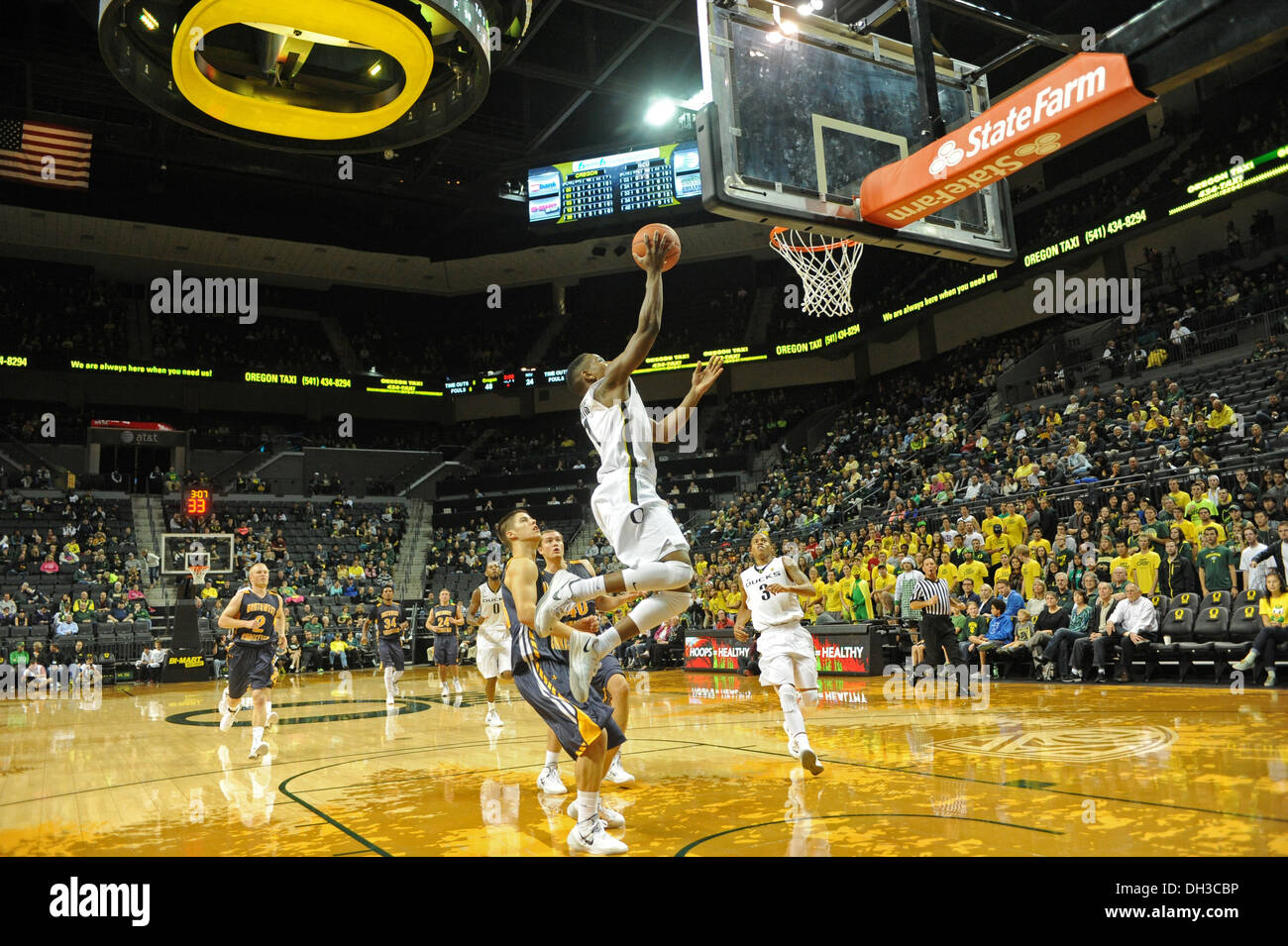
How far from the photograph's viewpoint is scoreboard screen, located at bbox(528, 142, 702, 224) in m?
26.5

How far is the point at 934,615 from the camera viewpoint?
1238 cm

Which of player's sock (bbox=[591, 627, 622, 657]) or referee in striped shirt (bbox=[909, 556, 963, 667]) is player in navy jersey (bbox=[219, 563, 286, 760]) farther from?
referee in striped shirt (bbox=[909, 556, 963, 667])

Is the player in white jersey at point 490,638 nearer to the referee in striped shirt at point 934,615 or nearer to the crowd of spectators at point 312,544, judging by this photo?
the referee in striped shirt at point 934,615

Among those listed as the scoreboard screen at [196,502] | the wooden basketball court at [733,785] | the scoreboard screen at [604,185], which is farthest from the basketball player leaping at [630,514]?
the scoreboard screen at [196,502]

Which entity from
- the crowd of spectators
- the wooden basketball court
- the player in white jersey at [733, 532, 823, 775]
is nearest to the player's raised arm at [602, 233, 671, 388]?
the wooden basketball court

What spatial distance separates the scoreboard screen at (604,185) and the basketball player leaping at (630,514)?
2279 cm

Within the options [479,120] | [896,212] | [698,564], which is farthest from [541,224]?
[896,212]

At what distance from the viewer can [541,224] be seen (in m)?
27.1

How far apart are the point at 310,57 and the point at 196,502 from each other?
69.2 feet

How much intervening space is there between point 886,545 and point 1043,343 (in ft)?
37.9

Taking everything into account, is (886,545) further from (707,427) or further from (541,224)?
(707,427)

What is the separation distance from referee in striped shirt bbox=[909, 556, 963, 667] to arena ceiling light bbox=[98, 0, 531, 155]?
8.48 m

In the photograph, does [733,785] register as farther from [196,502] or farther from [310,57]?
[196,502]
